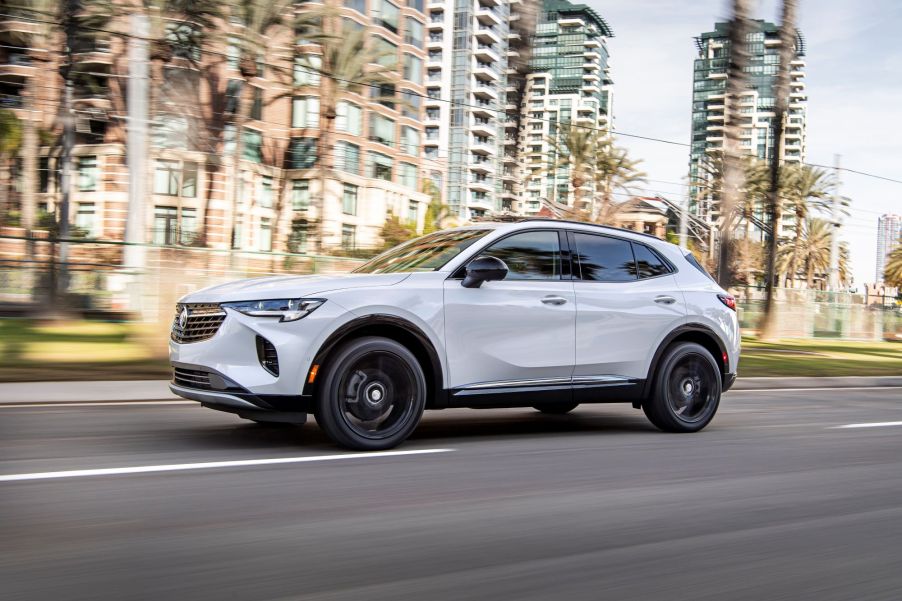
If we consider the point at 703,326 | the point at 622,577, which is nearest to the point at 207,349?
the point at 622,577

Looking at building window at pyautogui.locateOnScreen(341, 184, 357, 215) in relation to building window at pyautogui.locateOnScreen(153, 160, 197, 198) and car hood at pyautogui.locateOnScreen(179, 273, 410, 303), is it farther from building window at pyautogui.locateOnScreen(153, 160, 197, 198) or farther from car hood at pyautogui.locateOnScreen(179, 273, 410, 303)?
car hood at pyautogui.locateOnScreen(179, 273, 410, 303)

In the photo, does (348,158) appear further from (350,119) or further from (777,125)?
(777,125)

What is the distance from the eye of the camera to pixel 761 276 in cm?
8506

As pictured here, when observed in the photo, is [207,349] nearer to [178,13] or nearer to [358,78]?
[178,13]

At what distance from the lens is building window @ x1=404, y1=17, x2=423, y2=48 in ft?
235

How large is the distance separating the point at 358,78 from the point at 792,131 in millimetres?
139945

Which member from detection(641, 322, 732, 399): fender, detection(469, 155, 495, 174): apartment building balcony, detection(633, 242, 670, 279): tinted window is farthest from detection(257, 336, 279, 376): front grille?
detection(469, 155, 495, 174): apartment building balcony

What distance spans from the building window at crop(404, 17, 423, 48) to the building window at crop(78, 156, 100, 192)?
29767 mm

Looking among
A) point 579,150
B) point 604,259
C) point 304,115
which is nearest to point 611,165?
point 579,150

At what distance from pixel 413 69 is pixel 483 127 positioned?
111ft

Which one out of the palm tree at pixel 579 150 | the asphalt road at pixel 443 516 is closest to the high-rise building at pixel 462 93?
the palm tree at pixel 579 150

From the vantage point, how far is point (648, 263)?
312 inches

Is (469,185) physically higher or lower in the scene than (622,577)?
higher

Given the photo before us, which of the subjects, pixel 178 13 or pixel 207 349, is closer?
pixel 207 349
